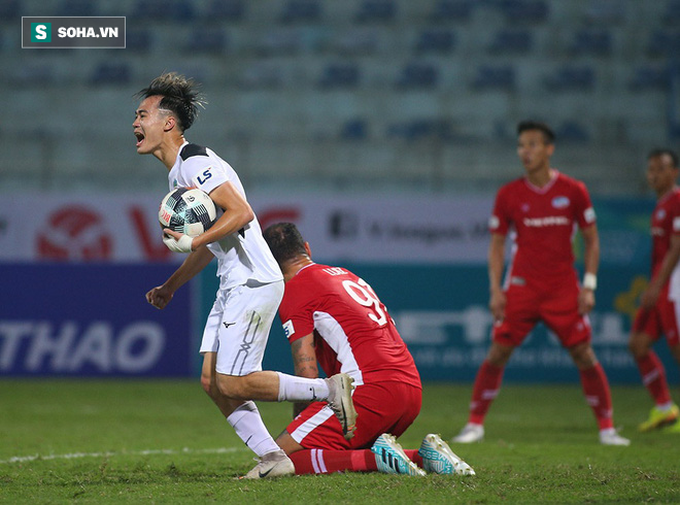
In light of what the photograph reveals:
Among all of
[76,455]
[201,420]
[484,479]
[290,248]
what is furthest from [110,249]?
[484,479]

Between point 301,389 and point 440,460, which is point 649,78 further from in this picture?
point 301,389

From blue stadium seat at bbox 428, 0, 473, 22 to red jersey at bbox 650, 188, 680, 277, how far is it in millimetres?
8878

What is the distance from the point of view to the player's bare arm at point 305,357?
5.18 meters

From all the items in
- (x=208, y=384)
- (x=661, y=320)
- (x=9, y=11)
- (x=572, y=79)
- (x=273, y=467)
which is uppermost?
(x=9, y=11)

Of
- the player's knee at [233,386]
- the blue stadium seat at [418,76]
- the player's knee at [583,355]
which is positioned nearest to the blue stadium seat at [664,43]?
the blue stadium seat at [418,76]

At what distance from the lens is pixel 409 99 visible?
52.4 ft

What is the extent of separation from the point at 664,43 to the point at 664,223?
9018 mm

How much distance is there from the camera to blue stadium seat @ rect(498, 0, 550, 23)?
1675 centimetres

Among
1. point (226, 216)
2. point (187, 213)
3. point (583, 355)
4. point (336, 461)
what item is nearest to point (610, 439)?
point (583, 355)

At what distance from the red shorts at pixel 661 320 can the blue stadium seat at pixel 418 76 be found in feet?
26.8

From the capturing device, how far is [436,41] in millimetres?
16641

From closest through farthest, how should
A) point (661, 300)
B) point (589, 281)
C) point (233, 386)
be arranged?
point (233, 386) → point (589, 281) → point (661, 300)

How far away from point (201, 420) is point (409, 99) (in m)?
8.45

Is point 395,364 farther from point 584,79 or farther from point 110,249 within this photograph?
point 584,79
